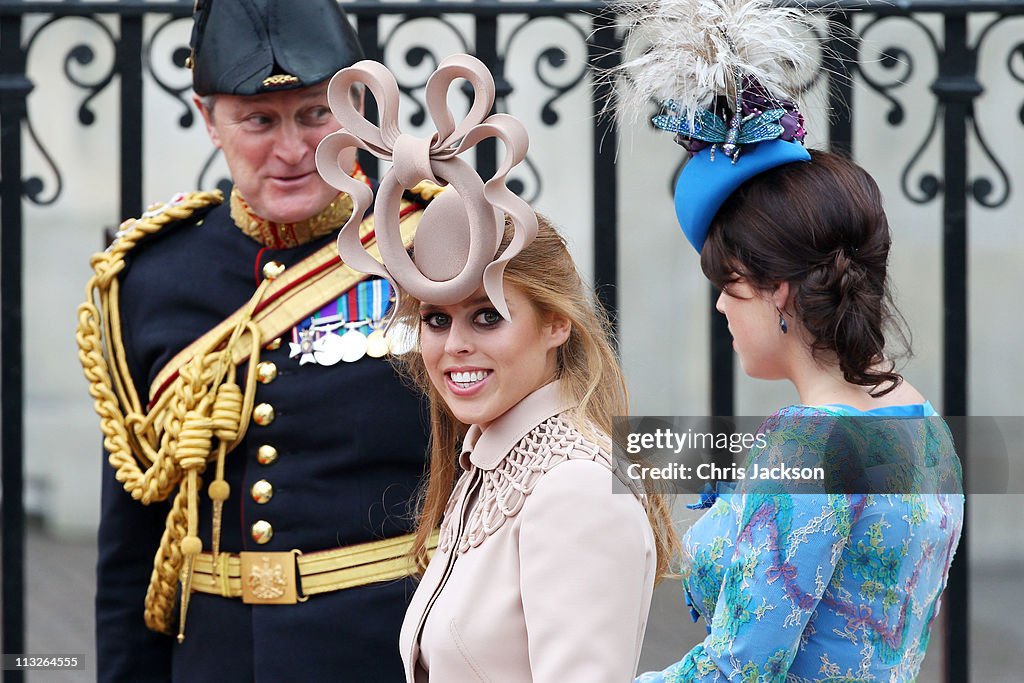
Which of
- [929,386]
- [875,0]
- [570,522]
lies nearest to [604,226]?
[875,0]

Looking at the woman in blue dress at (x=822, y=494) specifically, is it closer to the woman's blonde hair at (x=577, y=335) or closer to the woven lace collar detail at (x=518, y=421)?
the woman's blonde hair at (x=577, y=335)

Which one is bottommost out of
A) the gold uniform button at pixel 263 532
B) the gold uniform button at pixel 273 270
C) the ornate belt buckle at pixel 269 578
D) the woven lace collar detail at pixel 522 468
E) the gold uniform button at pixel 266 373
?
the ornate belt buckle at pixel 269 578

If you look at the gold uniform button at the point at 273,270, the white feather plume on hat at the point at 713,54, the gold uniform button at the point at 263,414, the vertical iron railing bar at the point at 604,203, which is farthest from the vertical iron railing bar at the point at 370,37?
the white feather plume on hat at the point at 713,54

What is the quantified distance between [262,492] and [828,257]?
125 cm

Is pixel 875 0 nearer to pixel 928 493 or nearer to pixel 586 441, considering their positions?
pixel 928 493

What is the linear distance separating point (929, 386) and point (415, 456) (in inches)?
207

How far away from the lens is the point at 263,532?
2.97m

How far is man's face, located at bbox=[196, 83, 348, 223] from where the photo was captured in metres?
2.99

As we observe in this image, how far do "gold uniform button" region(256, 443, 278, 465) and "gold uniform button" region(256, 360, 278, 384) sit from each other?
0.14 m

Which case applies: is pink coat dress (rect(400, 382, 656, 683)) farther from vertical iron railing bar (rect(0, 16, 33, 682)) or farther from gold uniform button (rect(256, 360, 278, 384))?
vertical iron railing bar (rect(0, 16, 33, 682))

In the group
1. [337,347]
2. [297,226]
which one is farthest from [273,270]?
[337,347]

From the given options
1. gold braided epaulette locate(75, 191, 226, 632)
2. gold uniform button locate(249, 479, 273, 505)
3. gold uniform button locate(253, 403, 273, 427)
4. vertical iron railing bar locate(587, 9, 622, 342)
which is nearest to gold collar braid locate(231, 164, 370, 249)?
gold braided epaulette locate(75, 191, 226, 632)

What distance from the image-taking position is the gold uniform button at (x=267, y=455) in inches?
118

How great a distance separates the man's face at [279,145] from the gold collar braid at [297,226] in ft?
0.13
